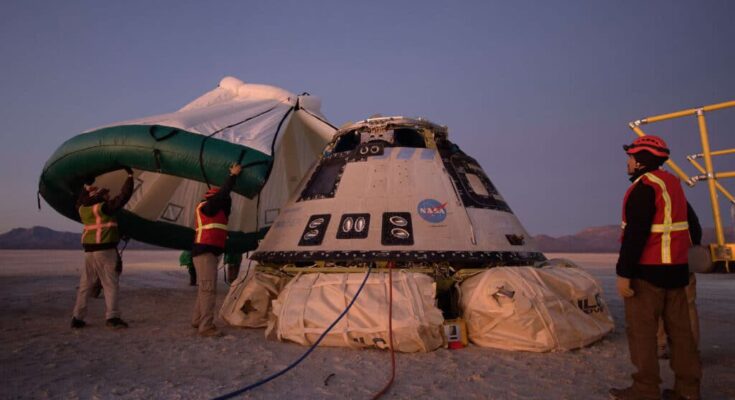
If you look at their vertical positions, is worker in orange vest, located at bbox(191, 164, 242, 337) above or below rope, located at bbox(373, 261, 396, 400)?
above

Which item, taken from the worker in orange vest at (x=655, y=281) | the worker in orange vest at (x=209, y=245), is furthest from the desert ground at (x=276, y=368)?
the worker in orange vest at (x=655, y=281)

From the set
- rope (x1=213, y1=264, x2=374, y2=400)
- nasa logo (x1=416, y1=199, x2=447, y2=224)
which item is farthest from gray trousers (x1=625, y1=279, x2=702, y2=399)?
nasa logo (x1=416, y1=199, x2=447, y2=224)

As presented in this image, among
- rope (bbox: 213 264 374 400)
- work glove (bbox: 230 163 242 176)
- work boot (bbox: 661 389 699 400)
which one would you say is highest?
work glove (bbox: 230 163 242 176)

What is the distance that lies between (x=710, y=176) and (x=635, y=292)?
1994mm

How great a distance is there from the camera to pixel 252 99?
8961mm

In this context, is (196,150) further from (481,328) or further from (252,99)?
(481,328)

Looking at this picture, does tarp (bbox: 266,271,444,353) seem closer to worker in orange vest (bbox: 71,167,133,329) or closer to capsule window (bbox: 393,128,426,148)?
worker in orange vest (bbox: 71,167,133,329)

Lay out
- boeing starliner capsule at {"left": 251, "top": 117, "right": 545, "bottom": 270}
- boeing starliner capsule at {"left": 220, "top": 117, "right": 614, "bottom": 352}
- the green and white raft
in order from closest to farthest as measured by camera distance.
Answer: boeing starliner capsule at {"left": 220, "top": 117, "right": 614, "bottom": 352} → boeing starliner capsule at {"left": 251, "top": 117, "right": 545, "bottom": 270} → the green and white raft

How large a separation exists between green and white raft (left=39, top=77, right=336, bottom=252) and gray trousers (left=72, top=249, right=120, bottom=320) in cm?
145

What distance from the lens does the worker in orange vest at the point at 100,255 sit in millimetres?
6191

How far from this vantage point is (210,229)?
600cm

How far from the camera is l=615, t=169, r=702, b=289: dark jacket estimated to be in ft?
10.4

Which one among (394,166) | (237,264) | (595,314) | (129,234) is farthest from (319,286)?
(237,264)

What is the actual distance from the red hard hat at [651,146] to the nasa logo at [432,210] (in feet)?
9.20
